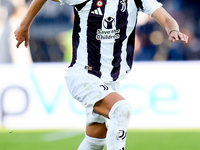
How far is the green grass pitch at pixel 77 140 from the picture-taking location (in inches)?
174

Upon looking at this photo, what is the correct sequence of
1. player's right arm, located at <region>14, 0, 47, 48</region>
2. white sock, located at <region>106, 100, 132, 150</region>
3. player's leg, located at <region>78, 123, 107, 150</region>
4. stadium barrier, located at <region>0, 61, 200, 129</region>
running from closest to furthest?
white sock, located at <region>106, 100, 132, 150</region> < player's right arm, located at <region>14, 0, 47, 48</region> < player's leg, located at <region>78, 123, 107, 150</region> < stadium barrier, located at <region>0, 61, 200, 129</region>

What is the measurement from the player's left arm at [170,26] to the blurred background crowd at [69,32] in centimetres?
309

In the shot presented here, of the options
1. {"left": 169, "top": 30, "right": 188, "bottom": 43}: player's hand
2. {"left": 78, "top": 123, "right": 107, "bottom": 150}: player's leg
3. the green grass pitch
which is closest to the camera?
{"left": 169, "top": 30, "right": 188, "bottom": 43}: player's hand

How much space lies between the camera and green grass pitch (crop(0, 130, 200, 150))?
443 cm

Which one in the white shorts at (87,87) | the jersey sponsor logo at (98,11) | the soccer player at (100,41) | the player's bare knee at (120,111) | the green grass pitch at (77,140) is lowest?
the green grass pitch at (77,140)

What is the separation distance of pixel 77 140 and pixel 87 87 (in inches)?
78.0

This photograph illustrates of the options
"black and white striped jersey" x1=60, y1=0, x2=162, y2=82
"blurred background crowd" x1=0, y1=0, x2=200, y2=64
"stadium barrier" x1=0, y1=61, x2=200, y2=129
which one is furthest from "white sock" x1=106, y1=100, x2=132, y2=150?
"blurred background crowd" x1=0, y1=0, x2=200, y2=64

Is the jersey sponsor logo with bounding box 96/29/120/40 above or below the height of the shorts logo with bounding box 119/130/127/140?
above

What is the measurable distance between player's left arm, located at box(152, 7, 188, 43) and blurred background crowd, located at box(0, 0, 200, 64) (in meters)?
3.09

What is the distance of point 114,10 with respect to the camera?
3.00 m

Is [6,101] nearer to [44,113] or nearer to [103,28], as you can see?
[44,113]

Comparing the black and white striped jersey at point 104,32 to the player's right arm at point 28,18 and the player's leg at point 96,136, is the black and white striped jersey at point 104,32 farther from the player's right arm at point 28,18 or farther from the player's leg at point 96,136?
the player's leg at point 96,136

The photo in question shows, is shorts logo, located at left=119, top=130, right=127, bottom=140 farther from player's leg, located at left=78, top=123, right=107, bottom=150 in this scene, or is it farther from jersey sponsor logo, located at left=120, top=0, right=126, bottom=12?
jersey sponsor logo, located at left=120, top=0, right=126, bottom=12

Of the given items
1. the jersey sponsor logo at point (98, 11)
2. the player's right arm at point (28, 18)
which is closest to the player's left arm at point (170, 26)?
the jersey sponsor logo at point (98, 11)
